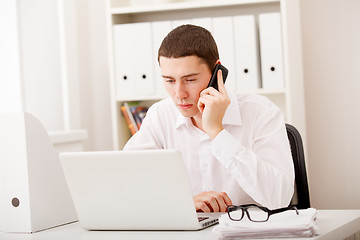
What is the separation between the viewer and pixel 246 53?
3.01m

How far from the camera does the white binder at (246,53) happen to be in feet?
9.83

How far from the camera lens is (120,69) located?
319 cm

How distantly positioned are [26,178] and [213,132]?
0.58 m

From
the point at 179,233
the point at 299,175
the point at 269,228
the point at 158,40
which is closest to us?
the point at 269,228

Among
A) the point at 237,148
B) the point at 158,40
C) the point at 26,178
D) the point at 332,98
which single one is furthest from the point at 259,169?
the point at 332,98

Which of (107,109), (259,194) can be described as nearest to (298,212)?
(259,194)

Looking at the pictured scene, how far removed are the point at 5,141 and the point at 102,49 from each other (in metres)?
1.93

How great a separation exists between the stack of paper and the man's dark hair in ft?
2.26

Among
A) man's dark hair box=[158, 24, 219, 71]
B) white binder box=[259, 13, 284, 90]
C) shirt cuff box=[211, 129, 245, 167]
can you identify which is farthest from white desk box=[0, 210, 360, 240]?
white binder box=[259, 13, 284, 90]

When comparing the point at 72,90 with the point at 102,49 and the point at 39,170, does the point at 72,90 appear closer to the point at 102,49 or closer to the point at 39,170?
the point at 102,49

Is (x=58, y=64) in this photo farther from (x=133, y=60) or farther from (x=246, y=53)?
(x=246, y=53)

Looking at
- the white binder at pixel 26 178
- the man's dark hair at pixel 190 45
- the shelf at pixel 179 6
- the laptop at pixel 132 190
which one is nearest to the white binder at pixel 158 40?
the shelf at pixel 179 6

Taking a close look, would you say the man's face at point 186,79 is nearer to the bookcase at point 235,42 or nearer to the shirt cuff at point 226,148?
the shirt cuff at point 226,148

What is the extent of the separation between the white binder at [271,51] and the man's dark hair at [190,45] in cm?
108
